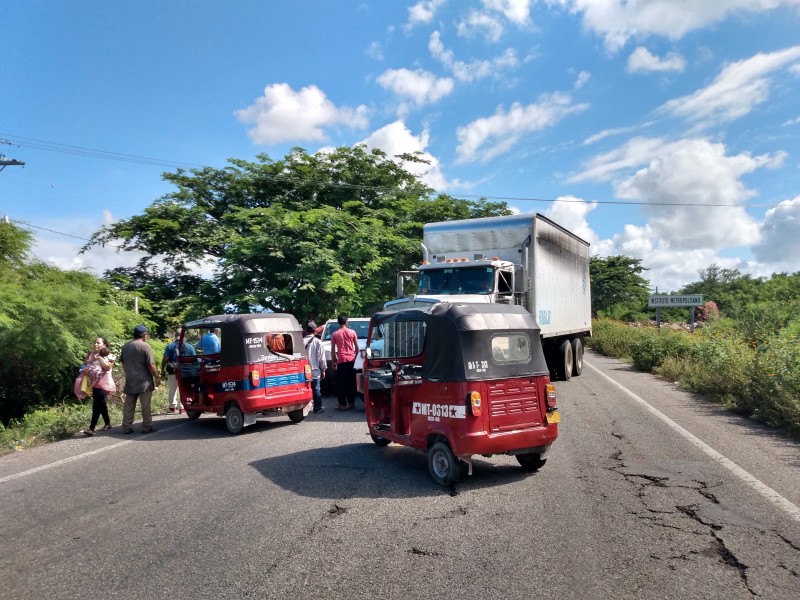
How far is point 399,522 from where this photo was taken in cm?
524

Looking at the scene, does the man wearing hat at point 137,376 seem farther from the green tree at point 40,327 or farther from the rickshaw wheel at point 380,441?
the green tree at point 40,327

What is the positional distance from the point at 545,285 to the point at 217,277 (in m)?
16.4

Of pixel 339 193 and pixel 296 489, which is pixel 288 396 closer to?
pixel 296 489

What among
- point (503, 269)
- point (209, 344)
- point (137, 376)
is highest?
point (503, 269)

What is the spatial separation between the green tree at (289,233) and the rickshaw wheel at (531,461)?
1602 cm

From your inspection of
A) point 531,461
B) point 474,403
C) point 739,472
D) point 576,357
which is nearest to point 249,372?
point 474,403

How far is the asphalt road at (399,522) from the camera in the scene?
13.3 ft

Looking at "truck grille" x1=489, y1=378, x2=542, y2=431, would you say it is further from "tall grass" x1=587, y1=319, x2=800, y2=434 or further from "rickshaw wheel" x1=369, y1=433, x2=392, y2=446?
"tall grass" x1=587, y1=319, x2=800, y2=434

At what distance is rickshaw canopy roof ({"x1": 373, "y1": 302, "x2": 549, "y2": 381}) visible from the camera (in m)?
6.39

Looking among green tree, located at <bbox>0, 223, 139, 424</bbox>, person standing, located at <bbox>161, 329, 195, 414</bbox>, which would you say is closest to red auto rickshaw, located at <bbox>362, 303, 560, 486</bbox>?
person standing, located at <bbox>161, 329, 195, 414</bbox>

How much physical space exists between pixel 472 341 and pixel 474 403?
0.66 m

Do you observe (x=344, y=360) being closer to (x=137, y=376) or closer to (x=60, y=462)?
Result: (x=137, y=376)

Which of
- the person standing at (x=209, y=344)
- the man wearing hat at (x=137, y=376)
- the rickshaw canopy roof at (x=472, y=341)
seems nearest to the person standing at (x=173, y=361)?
the person standing at (x=209, y=344)

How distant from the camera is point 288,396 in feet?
34.2
